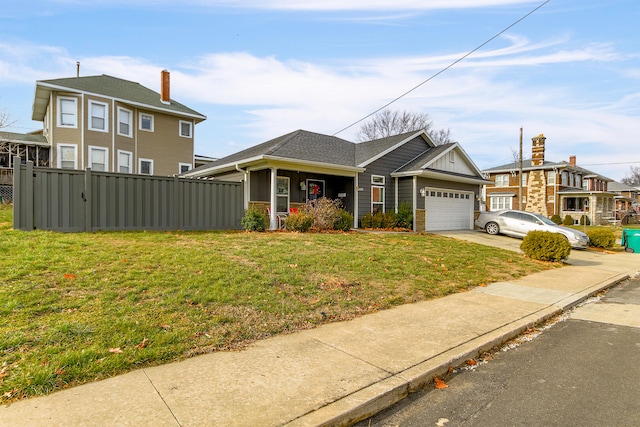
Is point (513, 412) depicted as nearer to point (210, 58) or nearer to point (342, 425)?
point (342, 425)

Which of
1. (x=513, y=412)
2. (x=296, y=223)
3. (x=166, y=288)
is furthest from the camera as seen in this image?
(x=296, y=223)

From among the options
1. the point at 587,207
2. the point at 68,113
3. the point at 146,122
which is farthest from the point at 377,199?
the point at 587,207

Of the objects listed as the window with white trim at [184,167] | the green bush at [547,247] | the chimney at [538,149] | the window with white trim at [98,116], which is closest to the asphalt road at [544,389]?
the green bush at [547,247]

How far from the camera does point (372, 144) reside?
19.6 meters

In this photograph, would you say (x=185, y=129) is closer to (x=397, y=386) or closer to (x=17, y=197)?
(x=17, y=197)

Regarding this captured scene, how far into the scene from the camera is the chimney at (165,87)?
76.8 ft

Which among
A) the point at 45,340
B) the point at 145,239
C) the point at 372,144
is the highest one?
the point at 372,144

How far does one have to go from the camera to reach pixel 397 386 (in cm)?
303

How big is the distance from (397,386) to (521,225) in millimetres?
16326

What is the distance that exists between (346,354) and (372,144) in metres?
17.0

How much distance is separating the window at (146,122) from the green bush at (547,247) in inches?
867

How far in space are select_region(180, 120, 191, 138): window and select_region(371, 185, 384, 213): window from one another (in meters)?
14.5

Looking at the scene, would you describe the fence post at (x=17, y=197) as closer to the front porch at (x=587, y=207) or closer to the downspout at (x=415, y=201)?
the downspout at (x=415, y=201)

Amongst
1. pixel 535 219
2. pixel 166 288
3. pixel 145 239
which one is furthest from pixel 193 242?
pixel 535 219
